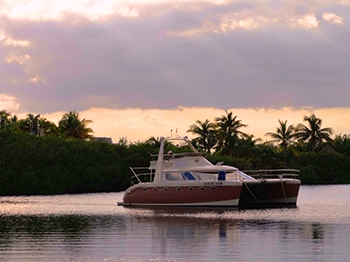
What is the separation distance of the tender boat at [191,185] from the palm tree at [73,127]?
201 feet

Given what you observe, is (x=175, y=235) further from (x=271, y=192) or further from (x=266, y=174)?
(x=266, y=174)

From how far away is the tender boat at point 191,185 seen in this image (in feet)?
179

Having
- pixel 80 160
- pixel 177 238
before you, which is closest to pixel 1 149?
pixel 80 160

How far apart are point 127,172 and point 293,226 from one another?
58.2m

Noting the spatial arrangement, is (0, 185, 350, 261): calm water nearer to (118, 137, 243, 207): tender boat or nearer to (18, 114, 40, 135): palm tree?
(118, 137, 243, 207): tender boat

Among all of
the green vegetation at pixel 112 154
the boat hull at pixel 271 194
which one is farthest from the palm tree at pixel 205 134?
the boat hull at pixel 271 194

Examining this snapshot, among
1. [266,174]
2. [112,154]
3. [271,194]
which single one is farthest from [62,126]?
[271,194]

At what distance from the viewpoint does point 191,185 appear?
55219 millimetres

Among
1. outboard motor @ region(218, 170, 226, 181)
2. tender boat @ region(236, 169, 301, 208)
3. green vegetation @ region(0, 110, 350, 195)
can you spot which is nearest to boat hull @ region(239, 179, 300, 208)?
tender boat @ region(236, 169, 301, 208)

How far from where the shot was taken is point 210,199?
5500cm

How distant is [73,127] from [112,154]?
790 inches

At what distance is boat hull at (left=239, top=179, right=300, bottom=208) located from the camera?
59.2 meters

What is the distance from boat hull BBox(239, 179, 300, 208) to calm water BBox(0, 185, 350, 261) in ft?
12.9

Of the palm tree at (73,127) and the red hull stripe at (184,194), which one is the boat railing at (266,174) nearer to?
the red hull stripe at (184,194)
